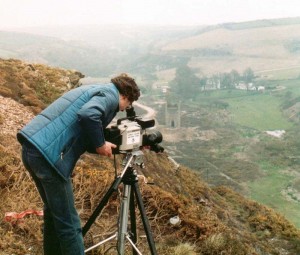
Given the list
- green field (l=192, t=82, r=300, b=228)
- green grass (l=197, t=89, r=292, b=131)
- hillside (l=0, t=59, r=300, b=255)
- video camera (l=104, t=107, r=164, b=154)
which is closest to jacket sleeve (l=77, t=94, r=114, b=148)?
video camera (l=104, t=107, r=164, b=154)

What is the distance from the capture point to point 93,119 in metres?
3.01

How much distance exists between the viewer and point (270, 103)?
14262cm

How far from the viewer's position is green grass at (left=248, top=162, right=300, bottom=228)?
196ft

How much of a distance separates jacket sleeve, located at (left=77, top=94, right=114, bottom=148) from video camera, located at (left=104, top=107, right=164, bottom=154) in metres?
0.17

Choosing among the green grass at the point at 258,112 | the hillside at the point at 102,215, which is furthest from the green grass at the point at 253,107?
the hillside at the point at 102,215

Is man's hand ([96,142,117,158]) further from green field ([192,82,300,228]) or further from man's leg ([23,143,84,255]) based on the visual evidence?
green field ([192,82,300,228])

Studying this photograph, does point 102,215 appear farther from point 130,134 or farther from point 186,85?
point 186,85

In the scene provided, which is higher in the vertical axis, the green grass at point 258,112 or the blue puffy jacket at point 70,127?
the blue puffy jacket at point 70,127

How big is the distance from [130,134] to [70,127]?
1.53 ft

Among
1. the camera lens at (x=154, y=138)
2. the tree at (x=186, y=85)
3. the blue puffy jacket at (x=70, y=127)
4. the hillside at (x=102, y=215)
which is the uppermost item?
the blue puffy jacket at (x=70, y=127)

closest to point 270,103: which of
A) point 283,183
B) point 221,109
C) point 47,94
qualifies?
point 221,109

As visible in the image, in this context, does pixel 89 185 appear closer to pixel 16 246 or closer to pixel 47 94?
pixel 16 246

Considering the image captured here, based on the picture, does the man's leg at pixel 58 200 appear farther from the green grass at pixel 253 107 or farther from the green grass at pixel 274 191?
the green grass at pixel 253 107

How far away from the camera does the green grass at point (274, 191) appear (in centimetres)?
5969
